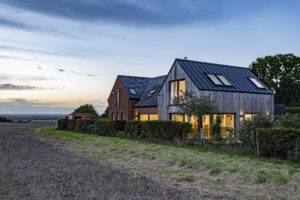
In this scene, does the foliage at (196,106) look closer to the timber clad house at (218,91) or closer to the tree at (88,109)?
the timber clad house at (218,91)

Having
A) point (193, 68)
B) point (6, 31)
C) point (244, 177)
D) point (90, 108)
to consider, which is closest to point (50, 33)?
point (6, 31)

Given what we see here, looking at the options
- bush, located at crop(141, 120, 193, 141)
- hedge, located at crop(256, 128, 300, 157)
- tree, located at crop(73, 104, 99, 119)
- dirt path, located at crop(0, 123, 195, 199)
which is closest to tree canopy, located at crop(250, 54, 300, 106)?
tree, located at crop(73, 104, 99, 119)

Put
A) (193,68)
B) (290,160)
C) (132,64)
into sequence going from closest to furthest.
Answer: (290,160)
(193,68)
(132,64)

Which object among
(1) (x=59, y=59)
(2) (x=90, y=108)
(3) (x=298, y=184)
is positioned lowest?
(3) (x=298, y=184)

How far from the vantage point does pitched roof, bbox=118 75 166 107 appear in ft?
107

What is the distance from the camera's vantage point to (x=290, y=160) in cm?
1173

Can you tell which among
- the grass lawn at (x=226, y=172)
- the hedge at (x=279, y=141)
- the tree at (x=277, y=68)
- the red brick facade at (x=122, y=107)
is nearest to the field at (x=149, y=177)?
the grass lawn at (x=226, y=172)

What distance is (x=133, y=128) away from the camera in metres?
22.0

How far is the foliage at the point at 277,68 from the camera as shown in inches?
1870

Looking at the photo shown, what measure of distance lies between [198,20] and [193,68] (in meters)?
4.08

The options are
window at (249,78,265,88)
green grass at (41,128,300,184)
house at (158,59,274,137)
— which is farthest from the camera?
window at (249,78,265,88)

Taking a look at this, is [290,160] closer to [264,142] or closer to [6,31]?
[264,142]

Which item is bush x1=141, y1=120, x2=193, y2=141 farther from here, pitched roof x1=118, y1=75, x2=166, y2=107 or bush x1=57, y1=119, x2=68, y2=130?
bush x1=57, y1=119, x2=68, y2=130

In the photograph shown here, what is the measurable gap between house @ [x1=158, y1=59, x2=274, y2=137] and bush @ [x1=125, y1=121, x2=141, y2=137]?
4102mm
